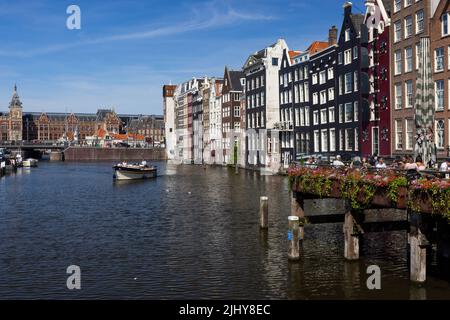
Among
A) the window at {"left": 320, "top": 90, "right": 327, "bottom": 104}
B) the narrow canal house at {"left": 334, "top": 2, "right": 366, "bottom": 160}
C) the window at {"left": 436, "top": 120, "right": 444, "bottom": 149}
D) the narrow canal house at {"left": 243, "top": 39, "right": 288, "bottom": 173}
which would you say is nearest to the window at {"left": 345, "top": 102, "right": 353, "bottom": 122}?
the narrow canal house at {"left": 334, "top": 2, "right": 366, "bottom": 160}

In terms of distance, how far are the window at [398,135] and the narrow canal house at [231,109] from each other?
239 ft

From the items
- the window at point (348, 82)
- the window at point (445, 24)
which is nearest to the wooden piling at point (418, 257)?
the window at point (445, 24)

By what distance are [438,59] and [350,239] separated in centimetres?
3352

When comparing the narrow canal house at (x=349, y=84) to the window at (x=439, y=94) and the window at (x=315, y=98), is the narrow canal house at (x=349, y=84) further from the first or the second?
the window at (x=439, y=94)

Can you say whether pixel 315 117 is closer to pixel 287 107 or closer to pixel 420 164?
pixel 287 107

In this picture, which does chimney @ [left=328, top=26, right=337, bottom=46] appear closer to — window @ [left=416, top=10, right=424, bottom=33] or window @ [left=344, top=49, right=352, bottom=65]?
window @ [left=344, top=49, right=352, bottom=65]

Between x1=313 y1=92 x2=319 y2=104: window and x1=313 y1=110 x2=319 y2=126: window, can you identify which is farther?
x1=313 y1=92 x2=319 y2=104: window

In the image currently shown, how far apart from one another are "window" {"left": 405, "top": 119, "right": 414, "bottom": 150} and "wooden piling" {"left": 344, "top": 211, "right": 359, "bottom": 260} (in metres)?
34.6

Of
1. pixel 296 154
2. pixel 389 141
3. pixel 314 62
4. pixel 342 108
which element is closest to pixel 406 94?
pixel 389 141

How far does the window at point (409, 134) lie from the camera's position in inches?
2469

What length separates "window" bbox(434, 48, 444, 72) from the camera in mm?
56469

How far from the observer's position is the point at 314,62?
9531 cm

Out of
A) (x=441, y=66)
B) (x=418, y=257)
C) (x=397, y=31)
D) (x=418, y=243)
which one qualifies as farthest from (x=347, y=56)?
(x=418, y=243)

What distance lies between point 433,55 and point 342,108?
25570 mm
